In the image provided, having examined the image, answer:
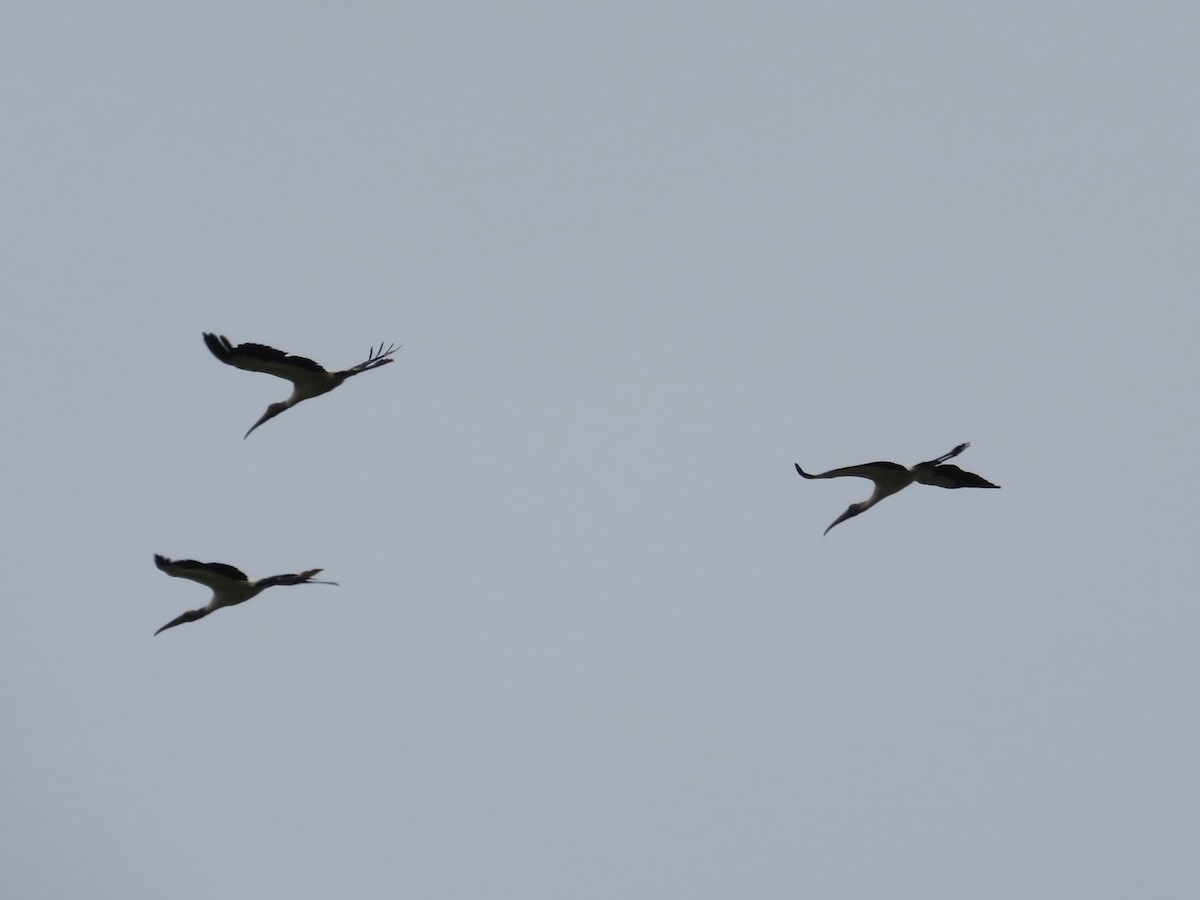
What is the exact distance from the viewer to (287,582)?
24.8 m

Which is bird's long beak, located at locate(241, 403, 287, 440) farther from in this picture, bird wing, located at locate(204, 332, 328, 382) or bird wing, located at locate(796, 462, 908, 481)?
bird wing, located at locate(796, 462, 908, 481)

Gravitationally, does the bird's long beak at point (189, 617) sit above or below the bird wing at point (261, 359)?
below

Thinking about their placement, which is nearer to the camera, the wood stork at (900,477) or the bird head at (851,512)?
the wood stork at (900,477)

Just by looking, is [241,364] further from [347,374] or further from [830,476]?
[830,476]

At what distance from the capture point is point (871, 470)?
25.9 metres

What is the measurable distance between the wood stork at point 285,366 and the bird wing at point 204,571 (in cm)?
348

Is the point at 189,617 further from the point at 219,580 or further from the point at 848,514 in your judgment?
the point at 848,514

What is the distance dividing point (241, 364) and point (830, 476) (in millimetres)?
10155

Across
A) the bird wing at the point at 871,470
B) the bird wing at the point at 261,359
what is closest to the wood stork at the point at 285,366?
the bird wing at the point at 261,359

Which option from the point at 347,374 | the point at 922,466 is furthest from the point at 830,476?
the point at 347,374

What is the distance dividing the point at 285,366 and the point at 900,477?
10778 mm

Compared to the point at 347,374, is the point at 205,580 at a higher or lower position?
lower

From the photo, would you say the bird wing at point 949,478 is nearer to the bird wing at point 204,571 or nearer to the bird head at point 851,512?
the bird head at point 851,512

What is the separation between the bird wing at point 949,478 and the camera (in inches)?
1056
